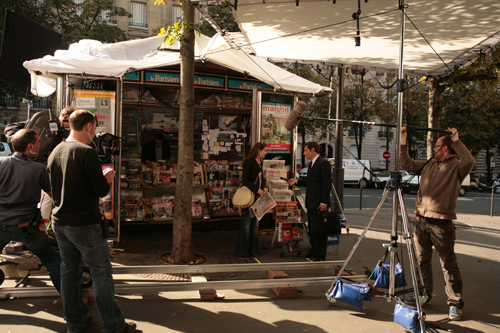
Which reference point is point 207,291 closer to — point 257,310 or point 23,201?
point 257,310

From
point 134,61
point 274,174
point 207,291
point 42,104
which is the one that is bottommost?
point 207,291

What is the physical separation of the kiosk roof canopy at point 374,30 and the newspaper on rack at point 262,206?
8.47 feet

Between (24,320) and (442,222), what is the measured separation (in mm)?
4622

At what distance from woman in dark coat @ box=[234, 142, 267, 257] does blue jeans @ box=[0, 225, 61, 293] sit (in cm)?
321

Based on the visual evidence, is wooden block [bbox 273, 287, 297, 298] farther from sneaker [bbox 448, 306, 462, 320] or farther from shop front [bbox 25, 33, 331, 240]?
shop front [bbox 25, 33, 331, 240]

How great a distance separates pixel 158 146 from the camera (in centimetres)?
877

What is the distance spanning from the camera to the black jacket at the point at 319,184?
6332mm

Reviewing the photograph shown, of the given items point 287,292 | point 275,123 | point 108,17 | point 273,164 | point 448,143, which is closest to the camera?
point 448,143

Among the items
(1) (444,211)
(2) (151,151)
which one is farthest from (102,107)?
(1) (444,211)

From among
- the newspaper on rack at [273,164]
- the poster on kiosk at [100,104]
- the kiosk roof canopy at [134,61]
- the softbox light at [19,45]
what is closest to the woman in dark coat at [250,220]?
the newspaper on rack at [273,164]

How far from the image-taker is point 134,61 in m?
6.39

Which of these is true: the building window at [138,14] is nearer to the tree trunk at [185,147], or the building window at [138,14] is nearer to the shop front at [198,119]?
the shop front at [198,119]

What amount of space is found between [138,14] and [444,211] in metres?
32.3

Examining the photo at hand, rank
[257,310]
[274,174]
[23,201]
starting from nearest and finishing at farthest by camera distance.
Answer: [23,201], [257,310], [274,174]
